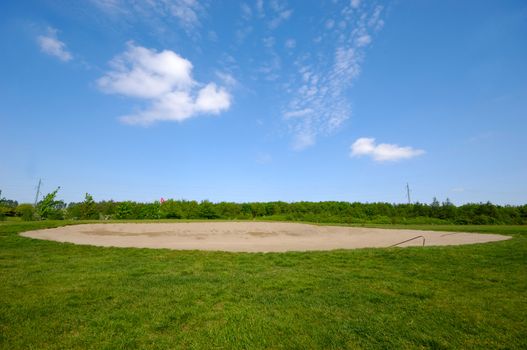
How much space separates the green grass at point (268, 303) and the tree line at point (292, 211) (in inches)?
1171

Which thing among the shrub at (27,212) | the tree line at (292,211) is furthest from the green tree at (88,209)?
the shrub at (27,212)

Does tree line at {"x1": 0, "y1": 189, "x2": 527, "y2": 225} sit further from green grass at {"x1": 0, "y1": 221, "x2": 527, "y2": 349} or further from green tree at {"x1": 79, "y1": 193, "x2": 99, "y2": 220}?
green grass at {"x1": 0, "y1": 221, "x2": 527, "y2": 349}

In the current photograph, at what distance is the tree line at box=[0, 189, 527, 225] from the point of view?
130 ft

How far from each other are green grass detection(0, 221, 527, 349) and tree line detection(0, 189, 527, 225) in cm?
A: 2975

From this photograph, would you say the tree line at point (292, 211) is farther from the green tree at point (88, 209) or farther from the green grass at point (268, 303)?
the green grass at point (268, 303)

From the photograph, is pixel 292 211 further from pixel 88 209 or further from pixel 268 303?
pixel 268 303

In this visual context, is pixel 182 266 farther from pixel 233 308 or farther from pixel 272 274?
pixel 233 308

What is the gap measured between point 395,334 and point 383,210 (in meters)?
42.5

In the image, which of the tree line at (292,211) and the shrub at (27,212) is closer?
the shrub at (27,212)

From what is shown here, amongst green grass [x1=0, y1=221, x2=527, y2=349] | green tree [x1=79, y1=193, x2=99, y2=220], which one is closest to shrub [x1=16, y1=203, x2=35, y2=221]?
green tree [x1=79, y1=193, x2=99, y2=220]

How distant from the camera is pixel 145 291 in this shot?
6.33m

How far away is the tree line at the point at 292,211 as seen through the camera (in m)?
39.7

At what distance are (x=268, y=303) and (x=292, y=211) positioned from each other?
38.2 metres

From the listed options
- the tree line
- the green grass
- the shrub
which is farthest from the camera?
the tree line
